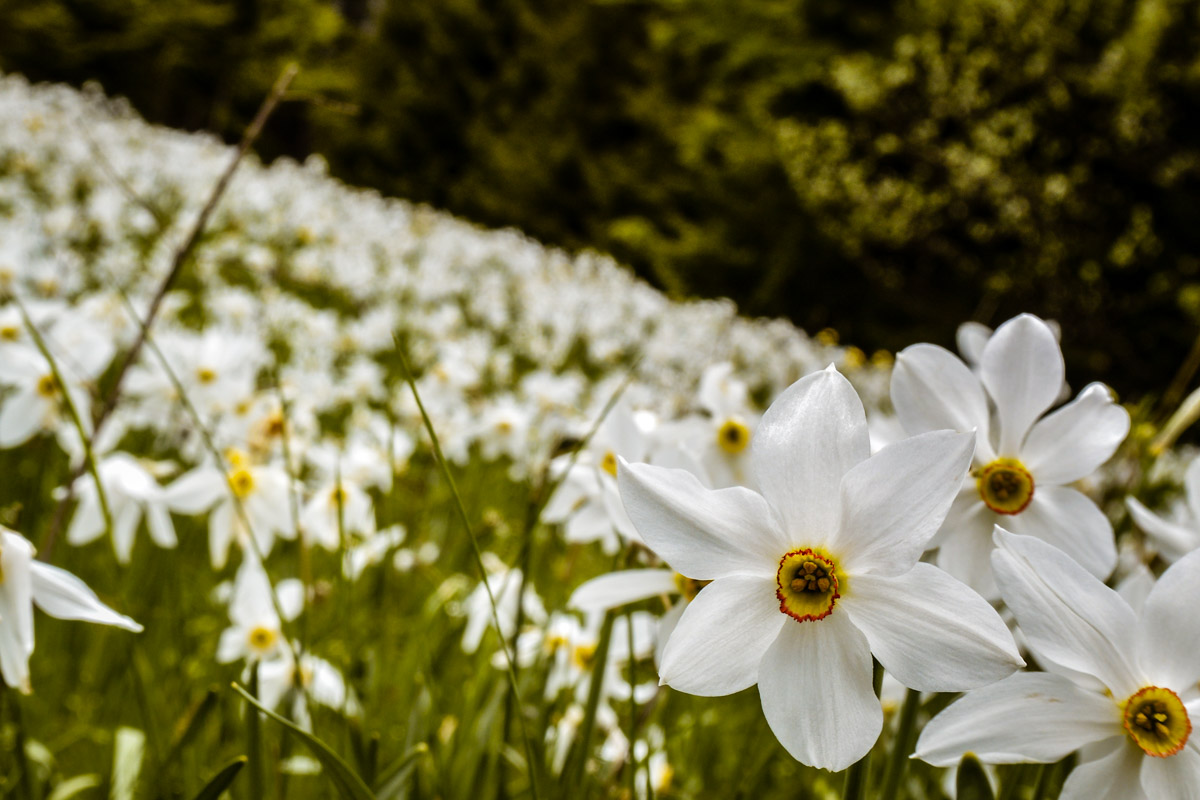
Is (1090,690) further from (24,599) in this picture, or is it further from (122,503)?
(122,503)

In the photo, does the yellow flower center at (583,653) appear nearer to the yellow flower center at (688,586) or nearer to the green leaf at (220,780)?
the yellow flower center at (688,586)

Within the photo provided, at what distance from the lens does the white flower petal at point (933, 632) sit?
43 centimetres

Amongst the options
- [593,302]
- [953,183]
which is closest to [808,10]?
[953,183]

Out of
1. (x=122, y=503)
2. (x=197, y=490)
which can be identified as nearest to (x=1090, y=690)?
(x=197, y=490)

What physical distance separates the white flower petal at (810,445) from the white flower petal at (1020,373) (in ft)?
0.58

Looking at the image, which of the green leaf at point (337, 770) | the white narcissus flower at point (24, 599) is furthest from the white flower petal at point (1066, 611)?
the white narcissus flower at point (24, 599)

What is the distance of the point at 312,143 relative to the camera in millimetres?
17938

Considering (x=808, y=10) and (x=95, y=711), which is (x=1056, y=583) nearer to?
(x=95, y=711)

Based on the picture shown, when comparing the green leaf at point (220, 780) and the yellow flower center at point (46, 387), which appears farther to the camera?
the yellow flower center at point (46, 387)

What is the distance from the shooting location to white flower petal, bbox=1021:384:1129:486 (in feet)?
1.95

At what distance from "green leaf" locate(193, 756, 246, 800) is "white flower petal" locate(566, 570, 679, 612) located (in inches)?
10.3

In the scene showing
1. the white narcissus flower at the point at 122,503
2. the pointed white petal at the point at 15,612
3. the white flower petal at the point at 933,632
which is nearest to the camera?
the white flower petal at the point at 933,632

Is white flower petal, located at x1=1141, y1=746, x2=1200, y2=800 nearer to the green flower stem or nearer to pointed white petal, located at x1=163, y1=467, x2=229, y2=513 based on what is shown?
the green flower stem

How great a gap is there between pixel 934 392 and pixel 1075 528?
0.47ft
